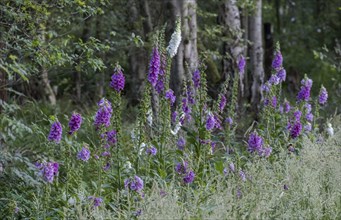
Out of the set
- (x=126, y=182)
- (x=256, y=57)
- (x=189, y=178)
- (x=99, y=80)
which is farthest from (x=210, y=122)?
(x=99, y=80)

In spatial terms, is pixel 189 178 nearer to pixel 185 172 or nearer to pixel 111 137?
pixel 185 172

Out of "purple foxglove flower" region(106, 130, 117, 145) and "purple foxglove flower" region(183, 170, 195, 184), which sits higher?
"purple foxglove flower" region(106, 130, 117, 145)

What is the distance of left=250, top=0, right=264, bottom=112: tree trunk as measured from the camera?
13.5 metres

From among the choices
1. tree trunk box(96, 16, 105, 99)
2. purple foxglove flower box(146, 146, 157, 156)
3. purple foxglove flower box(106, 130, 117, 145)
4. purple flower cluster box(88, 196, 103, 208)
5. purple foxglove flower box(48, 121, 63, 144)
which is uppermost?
purple foxglove flower box(48, 121, 63, 144)

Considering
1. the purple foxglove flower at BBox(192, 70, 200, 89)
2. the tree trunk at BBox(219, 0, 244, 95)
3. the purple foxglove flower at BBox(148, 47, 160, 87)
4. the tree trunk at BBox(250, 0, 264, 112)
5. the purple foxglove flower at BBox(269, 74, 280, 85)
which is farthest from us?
the tree trunk at BBox(250, 0, 264, 112)

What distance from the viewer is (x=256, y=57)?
13.9m

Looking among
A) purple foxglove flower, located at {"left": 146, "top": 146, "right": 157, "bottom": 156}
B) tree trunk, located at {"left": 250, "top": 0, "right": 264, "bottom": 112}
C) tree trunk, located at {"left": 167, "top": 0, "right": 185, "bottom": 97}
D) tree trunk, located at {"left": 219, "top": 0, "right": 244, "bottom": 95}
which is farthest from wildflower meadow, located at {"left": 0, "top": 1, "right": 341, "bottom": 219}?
tree trunk, located at {"left": 250, "top": 0, "right": 264, "bottom": 112}

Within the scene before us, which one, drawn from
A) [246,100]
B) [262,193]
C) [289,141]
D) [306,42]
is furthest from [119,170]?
[306,42]

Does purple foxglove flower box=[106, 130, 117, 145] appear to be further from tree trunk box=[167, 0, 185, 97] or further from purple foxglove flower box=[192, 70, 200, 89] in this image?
tree trunk box=[167, 0, 185, 97]

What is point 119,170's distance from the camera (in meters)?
5.84

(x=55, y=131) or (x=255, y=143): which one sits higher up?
(x=55, y=131)

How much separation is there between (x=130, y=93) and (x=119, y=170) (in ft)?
36.6

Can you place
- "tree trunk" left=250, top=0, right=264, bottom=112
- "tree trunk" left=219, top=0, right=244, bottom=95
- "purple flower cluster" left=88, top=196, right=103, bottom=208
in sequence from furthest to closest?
1. "tree trunk" left=250, top=0, right=264, bottom=112
2. "tree trunk" left=219, top=0, right=244, bottom=95
3. "purple flower cluster" left=88, top=196, right=103, bottom=208

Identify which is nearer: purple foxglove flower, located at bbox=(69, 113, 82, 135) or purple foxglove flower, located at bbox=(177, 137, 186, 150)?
purple foxglove flower, located at bbox=(69, 113, 82, 135)
